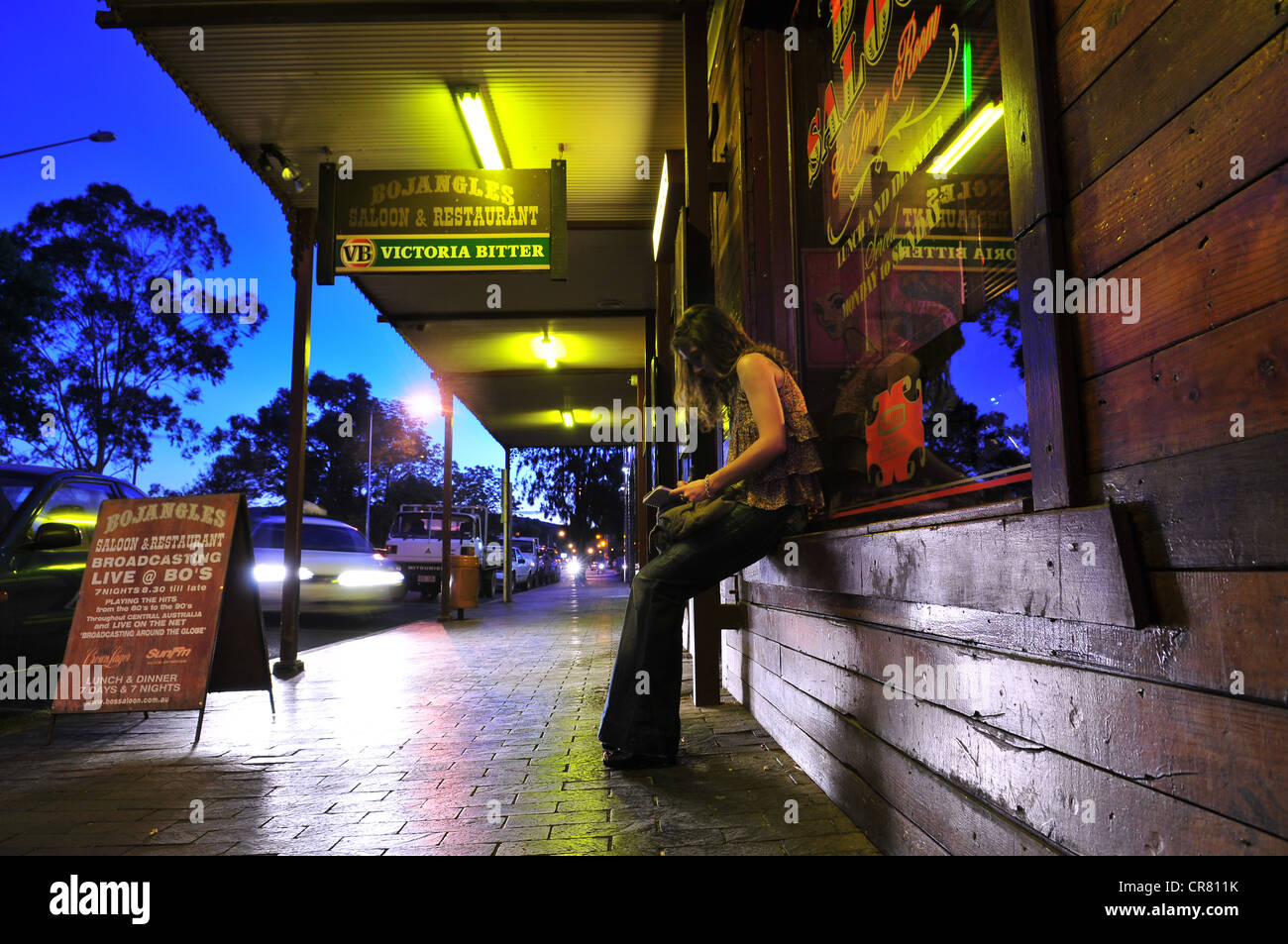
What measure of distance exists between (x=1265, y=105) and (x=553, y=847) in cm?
249

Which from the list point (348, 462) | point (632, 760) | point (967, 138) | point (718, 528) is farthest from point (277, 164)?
point (348, 462)

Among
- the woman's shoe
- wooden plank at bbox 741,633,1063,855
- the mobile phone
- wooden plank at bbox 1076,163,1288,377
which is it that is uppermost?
wooden plank at bbox 1076,163,1288,377

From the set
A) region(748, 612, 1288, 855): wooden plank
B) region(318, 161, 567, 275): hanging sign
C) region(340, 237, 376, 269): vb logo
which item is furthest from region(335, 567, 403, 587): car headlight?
region(748, 612, 1288, 855): wooden plank

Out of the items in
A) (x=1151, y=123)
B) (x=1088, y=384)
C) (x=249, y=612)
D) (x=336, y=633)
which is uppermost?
(x=1151, y=123)

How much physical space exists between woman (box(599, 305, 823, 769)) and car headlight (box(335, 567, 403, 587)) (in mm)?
8539

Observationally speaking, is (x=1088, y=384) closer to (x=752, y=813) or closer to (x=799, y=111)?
(x=752, y=813)

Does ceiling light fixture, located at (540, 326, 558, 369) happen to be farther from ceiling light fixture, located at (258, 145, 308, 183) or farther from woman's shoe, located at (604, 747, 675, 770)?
woman's shoe, located at (604, 747, 675, 770)

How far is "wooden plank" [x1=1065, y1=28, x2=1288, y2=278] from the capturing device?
112 cm

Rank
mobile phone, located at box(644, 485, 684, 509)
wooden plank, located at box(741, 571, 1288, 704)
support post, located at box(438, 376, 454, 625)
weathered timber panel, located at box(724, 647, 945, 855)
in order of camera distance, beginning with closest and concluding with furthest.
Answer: wooden plank, located at box(741, 571, 1288, 704) < weathered timber panel, located at box(724, 647, 945, 855) < mobile phone, located at box(644, 485, 684, 509) < support post, located at box(438, 376, 454, 625)

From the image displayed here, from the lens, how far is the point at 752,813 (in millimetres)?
2797

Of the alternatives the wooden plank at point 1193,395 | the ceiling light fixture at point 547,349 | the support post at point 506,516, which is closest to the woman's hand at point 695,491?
the wooden plank at point 1193,395

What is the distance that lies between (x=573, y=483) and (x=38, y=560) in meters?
34.3

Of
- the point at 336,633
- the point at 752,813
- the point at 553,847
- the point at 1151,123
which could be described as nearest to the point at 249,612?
the point at 553,847
